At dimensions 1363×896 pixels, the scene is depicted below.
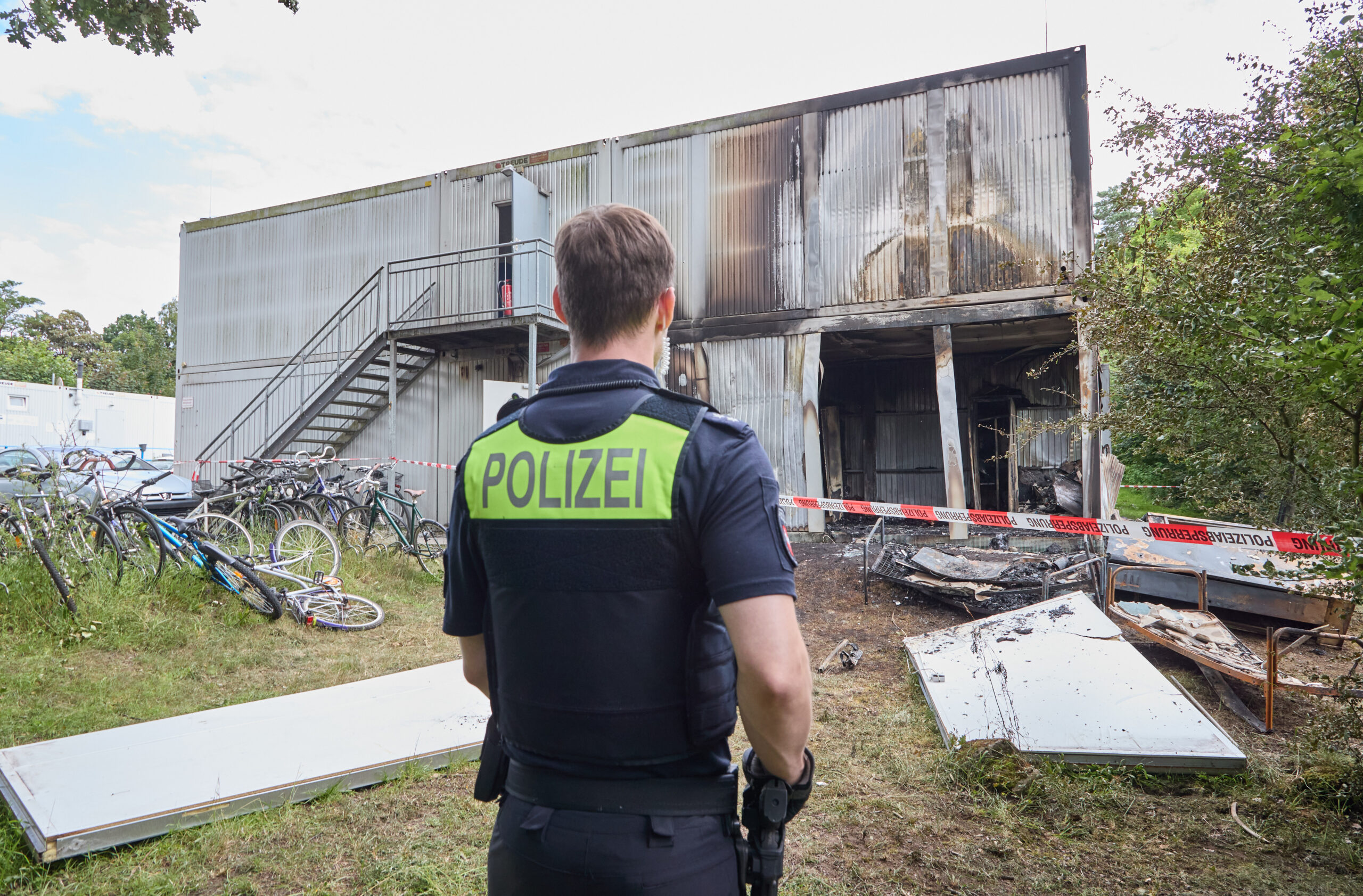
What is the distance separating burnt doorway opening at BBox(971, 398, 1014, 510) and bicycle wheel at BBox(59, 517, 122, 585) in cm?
1231

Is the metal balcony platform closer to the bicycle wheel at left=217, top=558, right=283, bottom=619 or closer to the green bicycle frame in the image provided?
the bicycle wheel at left=217, top=558, right=283, bottom=619

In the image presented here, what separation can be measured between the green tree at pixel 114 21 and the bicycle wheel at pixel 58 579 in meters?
3.57

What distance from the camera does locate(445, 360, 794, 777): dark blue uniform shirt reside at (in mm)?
1120

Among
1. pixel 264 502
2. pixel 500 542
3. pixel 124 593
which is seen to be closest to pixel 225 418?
pixel 264 502

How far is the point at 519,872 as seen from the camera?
1.22 m

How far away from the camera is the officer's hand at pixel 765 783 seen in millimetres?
1307

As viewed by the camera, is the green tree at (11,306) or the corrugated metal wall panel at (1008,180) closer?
the corrugated metal wall panel at (1008,180)

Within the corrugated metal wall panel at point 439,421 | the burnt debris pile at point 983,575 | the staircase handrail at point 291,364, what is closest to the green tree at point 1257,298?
the burnt debris pile at point 983,575

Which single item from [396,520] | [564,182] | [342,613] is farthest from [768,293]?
[342,613]

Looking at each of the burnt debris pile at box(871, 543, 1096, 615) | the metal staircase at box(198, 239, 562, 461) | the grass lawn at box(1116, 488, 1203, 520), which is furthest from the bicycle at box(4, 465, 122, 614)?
the grass lawn at box(1116, 488, 1203, 520)

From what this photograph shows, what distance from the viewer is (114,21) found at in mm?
5172

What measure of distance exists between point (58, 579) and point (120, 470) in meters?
1.46

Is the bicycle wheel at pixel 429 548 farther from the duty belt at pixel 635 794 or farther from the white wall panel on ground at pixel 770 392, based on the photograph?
the duty belt at pixel 635 794

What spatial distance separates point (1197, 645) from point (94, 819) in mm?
6197
